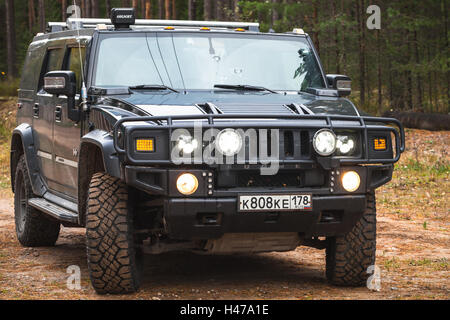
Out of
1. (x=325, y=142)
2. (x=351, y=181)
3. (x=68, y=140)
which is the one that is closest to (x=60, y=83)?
(x=68, y=140)

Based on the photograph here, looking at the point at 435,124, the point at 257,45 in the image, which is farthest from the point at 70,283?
the point at 435,124

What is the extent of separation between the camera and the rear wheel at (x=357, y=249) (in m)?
5.83

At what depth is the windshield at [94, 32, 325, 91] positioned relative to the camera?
6422mm

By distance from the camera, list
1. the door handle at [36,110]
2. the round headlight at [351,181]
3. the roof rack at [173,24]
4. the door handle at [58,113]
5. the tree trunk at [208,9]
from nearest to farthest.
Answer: the round headlight at [351,181] < the door handle at [58,113] < the roof rack at [173,24] < the door handle at [36,110] < the tree trunk at [208,9]

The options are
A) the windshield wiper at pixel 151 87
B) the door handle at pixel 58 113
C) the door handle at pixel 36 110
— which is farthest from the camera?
the door handle at pixel 36 110

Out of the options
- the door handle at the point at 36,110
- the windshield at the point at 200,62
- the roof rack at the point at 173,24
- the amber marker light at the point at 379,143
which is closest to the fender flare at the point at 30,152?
the door handle at the point at 36,110

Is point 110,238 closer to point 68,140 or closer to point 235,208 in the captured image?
point 235,208

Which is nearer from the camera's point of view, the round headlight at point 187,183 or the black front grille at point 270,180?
the round headlight at point 187,183

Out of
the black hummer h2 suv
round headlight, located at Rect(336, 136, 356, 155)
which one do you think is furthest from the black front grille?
round headlight, located at Rect(336, 136, 356, 155)

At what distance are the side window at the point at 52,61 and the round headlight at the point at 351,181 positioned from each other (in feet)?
11.4

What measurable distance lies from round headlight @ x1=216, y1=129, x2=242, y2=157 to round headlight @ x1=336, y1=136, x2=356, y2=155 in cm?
71

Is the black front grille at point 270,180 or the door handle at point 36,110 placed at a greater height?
the door handle at point 36,110

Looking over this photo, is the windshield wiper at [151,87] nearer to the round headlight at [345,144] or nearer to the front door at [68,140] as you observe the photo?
the front door at [68,140]

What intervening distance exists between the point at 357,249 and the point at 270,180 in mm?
985
